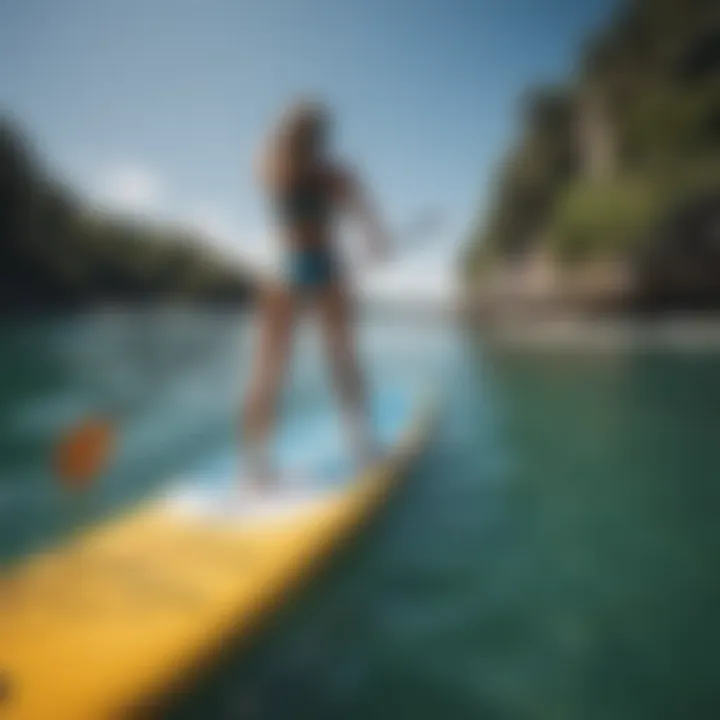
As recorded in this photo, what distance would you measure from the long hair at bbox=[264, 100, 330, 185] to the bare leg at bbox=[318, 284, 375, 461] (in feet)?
1.14

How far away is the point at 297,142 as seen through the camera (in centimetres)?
174

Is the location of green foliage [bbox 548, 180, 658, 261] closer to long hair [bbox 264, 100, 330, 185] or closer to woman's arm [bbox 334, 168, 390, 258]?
woman's arm [bbox 334, 168, 390, 258]

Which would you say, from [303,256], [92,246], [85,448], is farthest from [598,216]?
[85,448]

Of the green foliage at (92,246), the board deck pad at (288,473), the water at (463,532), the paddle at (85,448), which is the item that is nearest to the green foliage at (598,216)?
the water at (463,532)

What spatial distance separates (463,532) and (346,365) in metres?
0.64

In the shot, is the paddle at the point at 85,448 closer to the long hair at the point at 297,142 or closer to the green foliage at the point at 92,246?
the long hair at the point at 297,142

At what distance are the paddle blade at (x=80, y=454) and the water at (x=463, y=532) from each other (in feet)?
1.47

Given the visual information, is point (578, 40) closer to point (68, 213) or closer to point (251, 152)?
point (251, 152)

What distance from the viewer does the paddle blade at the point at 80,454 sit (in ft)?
5.37

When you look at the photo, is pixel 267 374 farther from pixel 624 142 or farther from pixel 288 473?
pixel 624 142

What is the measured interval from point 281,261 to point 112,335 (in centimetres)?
183

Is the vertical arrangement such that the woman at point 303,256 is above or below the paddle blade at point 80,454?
above

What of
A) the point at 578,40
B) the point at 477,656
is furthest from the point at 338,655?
the point at 578,40

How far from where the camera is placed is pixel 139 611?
4.48ft
